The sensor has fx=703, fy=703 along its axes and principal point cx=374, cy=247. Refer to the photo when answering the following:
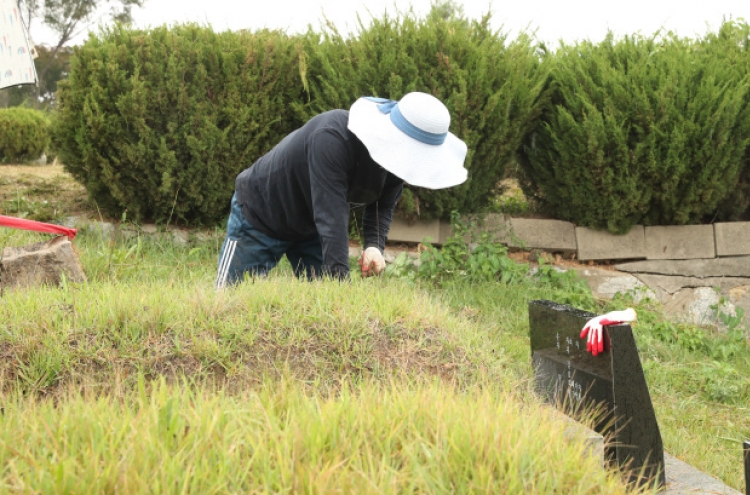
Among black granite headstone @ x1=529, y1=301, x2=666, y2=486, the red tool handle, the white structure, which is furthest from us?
the white structure

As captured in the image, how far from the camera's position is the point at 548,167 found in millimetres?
6828

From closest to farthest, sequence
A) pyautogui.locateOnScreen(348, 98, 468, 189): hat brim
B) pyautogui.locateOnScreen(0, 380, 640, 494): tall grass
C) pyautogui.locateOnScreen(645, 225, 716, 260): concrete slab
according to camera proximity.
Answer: pyautogui.locateOnScreen(0, 380, 640, 494): tall grass, pyautogui.locateOnScreen(348, 98, 468, 189): hat brim, pyautogui.locateOnScreen(645, 225, 716, 260): concrete slab

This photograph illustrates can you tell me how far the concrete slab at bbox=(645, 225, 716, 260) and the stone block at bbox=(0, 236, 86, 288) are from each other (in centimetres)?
508

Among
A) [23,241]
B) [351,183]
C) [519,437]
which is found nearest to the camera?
[519,437]

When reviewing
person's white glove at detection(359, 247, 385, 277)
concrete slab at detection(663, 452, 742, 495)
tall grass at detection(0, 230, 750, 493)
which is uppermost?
person's white glove at detection(359, 247, 385, 277)

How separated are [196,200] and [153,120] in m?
0.79

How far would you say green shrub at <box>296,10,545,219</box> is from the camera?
6316mm

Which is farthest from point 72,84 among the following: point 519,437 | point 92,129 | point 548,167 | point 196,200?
point 519,437

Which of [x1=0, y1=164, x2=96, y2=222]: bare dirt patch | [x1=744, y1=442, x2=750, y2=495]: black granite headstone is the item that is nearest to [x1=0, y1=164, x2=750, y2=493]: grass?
[x1=744, y1=442, x2=750, y2=495]: black granite headstone

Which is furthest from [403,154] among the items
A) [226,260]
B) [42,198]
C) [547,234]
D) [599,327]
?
[42,198]

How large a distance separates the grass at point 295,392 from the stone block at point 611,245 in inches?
45.4

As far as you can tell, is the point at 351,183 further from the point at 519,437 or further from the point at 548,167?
the point at 548,167

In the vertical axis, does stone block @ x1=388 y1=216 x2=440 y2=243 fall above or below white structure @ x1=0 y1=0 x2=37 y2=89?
below

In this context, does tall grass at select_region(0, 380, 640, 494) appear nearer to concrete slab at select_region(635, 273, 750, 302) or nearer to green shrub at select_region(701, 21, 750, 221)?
concrete slab at select_region(635, 273, 750, 302)
